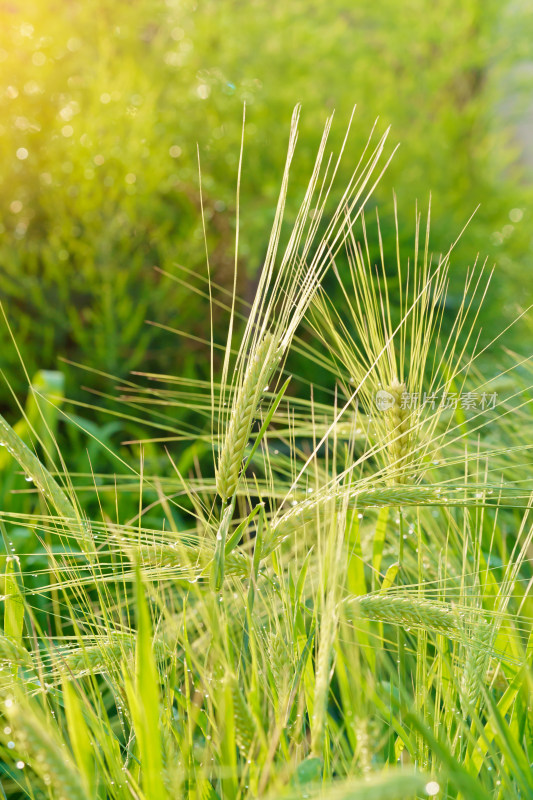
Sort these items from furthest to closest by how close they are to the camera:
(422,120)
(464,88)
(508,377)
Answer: (464,88) → (422,120) → (508,377)

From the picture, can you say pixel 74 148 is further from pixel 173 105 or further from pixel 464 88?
pixel 464 88

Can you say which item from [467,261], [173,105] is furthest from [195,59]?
[467,261]

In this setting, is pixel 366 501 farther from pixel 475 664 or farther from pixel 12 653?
pixel 12 653

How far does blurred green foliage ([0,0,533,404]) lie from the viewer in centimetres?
201

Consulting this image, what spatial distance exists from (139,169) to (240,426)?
5.86 ft

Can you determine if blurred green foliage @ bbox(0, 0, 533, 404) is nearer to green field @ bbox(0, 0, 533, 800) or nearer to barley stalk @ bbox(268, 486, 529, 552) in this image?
green field @ bbox(0, 0, 533, 800)

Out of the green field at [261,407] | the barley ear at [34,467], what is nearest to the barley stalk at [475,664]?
the green field at [261,407]

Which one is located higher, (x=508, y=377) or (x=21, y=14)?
(x=21, y=14)

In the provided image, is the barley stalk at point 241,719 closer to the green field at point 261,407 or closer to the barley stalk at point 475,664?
the green field at point 261,407

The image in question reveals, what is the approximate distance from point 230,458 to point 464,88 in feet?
15.9

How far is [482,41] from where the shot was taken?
435cm

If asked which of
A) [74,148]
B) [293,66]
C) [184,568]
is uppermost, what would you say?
[293,66]

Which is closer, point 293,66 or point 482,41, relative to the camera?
point 293,66

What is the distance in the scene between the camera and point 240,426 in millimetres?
512
